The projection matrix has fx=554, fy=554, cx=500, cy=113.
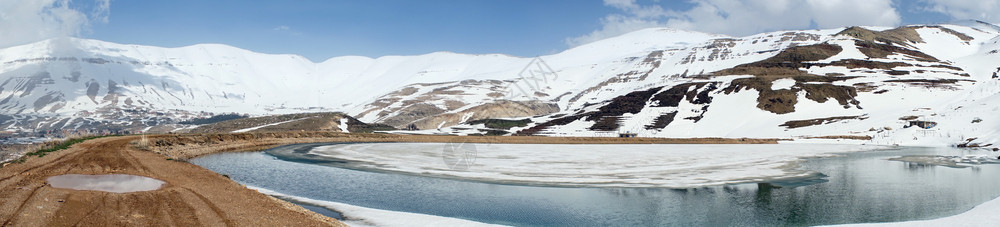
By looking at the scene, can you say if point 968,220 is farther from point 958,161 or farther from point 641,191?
point 958,161

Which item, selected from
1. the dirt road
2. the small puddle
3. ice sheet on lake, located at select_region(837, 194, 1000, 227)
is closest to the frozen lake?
ice sheet on lake, located at select_region(837, 194, 1000, 227)

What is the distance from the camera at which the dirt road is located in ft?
37.6

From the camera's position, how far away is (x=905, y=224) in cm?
1532

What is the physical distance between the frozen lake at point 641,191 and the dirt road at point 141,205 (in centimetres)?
284

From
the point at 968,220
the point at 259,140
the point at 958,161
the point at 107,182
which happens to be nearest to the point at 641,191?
the point at 968,220

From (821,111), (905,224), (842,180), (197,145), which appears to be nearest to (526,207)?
(905,224)

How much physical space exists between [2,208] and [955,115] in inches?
3612

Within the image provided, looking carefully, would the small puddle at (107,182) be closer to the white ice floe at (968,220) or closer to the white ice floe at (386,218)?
the white ice floe at (386,218)

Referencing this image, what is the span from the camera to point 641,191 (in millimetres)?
23547

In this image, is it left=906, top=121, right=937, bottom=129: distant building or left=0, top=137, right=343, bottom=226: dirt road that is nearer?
left=0, top=137, right=343, bottom=226: dirt road

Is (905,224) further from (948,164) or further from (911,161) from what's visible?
(911,161)

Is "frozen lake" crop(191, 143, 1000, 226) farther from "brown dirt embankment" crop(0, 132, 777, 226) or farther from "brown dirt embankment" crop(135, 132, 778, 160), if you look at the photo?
"brown dirt embankment" crop(135, 132, 778, 160)

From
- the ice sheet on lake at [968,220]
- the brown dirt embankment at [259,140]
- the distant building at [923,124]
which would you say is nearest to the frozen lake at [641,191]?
the ice sheet on lake at [968,220]

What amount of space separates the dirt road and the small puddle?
392mm
